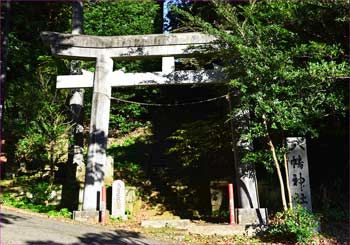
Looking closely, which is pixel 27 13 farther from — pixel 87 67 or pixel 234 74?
pixel 234 74

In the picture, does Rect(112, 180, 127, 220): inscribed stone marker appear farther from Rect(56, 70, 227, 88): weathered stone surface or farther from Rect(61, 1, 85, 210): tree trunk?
Rect(56, 70, 227, 88): weathered stone surface

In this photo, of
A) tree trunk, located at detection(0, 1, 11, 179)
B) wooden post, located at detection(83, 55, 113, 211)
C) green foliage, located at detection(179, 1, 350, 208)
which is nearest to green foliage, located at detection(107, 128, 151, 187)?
wooden post, located at detection(83, 55, 113, 211)

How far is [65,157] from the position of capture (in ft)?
44.5

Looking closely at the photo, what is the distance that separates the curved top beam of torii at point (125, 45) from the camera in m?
9.82

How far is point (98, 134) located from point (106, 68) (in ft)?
5.76

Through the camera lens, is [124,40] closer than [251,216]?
No

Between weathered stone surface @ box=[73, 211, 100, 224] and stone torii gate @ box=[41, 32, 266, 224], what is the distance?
0.60 m

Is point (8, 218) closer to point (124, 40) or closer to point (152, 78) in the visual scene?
point (152, 78)

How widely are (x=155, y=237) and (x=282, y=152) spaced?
3.30m

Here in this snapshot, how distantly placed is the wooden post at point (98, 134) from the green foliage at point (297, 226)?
440 cm

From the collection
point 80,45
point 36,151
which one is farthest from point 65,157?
point 80,45

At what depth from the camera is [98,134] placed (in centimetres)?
973

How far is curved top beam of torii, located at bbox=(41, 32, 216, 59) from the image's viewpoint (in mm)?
9820

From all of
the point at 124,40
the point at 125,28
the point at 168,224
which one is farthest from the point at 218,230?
the point at 125,28
